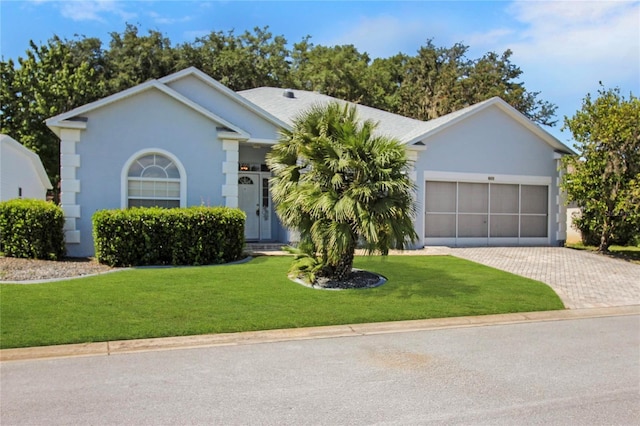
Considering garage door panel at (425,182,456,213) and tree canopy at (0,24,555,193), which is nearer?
garage door panel at (425,182,456,213)

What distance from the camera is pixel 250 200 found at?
17.0 metres

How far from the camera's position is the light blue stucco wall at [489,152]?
673 inches

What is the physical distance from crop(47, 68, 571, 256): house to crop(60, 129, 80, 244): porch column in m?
0.03

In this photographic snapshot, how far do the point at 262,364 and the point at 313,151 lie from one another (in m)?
5.24

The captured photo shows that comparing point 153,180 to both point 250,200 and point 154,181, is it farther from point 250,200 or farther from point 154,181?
point 250,200

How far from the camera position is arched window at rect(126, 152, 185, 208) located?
44.4 ft

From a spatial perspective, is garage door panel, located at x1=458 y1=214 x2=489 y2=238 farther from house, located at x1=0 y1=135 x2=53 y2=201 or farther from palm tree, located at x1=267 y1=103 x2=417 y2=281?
house, located at x1=0 y1=135 x2=53 y2=201

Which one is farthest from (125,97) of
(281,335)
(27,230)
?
(281,335)

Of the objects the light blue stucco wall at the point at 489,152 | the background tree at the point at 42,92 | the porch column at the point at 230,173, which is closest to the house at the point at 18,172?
the background tree at the point at 42,92

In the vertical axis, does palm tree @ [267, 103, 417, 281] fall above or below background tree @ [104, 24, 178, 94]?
below

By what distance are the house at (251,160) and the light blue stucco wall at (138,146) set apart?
0.09 ft

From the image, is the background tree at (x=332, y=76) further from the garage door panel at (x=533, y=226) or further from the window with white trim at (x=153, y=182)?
the window with white trim at (x=153, y=182)

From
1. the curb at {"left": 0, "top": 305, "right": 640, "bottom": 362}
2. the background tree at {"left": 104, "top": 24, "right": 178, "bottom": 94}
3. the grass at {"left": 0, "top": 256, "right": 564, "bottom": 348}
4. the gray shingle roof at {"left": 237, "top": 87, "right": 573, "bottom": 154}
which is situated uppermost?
the background tree at {"left": 104, "top": 24, "right": 178, "bottom": 94}

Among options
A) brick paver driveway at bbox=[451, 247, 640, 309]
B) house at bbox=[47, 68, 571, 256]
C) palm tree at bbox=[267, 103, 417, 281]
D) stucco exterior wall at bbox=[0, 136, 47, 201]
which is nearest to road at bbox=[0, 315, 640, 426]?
palm tree at bbox=[267, 103, 417, 281]
